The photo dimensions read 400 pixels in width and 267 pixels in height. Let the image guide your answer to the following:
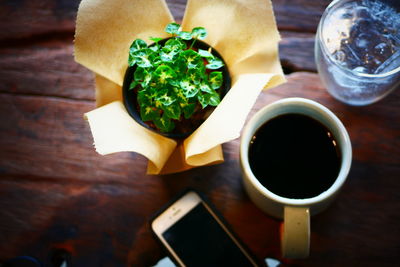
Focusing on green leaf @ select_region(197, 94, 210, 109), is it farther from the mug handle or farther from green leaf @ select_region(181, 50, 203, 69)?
the mug handle

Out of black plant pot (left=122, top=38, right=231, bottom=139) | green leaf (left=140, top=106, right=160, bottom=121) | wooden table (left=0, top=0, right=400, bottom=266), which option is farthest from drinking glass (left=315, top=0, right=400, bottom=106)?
green leaf (left=140, top=106, right=160, bottom=121)

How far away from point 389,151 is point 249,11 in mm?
318

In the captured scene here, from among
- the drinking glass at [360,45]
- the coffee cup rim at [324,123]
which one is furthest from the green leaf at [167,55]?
the drinking glass at [360,45]

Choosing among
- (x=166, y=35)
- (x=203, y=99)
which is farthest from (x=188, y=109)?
(x=166, y=35)

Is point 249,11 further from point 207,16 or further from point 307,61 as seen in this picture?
point 307,61

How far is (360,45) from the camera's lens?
0.66 metres

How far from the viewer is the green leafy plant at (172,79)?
50cm

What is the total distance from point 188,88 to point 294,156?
0.68ft

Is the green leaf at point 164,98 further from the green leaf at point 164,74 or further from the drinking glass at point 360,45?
the drinking glass at point 360,45

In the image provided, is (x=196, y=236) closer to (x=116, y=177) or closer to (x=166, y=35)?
(x=116, y=177)

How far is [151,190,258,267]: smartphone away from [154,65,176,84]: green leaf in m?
0.20

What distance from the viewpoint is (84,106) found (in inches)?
28.0

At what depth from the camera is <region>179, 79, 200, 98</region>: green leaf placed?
0.49m

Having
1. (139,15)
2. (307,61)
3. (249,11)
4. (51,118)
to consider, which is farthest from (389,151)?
(51,118)
